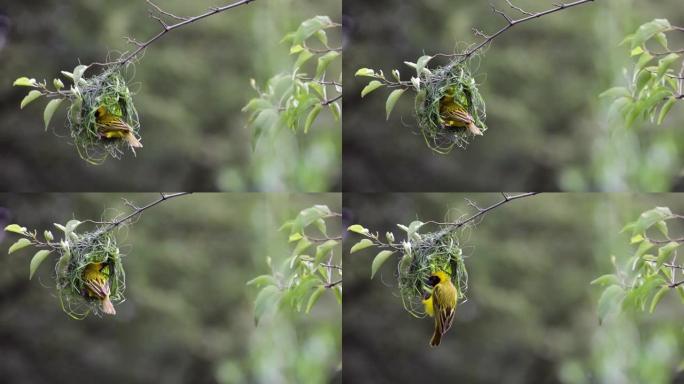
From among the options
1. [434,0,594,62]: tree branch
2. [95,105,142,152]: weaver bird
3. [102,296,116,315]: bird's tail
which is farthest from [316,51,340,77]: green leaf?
[102,296,116,315]: bird's tail

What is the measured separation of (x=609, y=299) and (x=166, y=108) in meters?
1.66

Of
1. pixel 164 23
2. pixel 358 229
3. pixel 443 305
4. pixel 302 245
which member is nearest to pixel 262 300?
pixel 302 245

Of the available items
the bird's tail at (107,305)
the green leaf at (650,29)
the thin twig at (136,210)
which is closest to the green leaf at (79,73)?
the thin twig at (136,210)

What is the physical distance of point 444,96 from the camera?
256cm

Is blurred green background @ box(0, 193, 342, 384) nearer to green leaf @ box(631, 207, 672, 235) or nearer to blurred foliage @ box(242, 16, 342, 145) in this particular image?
blurred foliage @ box(242, 16, 342, 145)

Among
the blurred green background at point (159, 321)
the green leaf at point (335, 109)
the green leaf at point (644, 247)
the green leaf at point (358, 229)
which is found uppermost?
the green leaf at point (335, 109)

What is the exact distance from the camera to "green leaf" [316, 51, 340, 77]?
264cm

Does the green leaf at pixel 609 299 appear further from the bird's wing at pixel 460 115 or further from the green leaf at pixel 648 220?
the bird's wing at pixel 460 115

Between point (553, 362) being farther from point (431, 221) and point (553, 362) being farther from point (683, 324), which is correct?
point (431, 221)

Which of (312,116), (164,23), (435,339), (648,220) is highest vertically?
(164,23)

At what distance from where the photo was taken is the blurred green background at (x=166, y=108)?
2.87 m

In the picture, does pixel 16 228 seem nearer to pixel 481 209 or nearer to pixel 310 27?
pixel 310 27

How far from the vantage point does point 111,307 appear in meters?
2.62

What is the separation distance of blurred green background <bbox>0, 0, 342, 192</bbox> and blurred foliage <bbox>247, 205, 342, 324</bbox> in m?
0.21
